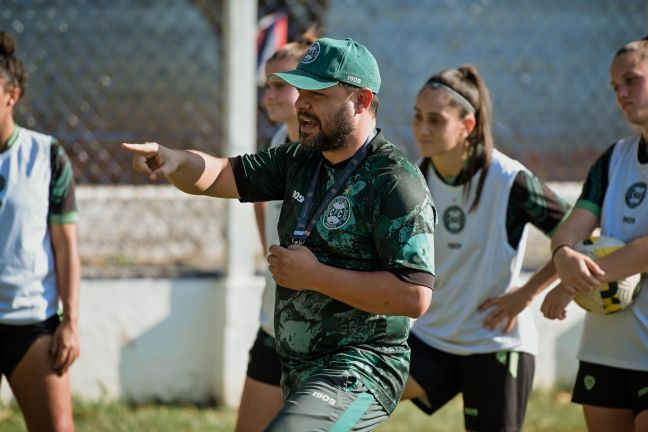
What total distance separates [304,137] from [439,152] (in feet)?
4.21

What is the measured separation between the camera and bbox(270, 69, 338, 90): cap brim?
3367mm

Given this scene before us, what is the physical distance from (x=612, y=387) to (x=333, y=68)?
6.15ft

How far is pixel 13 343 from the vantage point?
4438mm

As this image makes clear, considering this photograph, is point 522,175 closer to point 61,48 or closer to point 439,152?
point 439,152

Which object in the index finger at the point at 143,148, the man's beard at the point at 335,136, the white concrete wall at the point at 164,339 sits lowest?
the white concrete wall at the point at 164,339

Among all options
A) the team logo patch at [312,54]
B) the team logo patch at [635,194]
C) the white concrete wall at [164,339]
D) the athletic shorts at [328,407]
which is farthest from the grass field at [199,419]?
the team logo patch at [312,54]

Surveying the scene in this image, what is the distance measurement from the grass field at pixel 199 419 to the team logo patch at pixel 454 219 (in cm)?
194

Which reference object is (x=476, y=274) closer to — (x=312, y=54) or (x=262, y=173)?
(x=262, y=173)

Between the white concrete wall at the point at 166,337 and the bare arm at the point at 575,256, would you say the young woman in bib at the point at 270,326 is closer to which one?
the bare arm at the point at 575,256

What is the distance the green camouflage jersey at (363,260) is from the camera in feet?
10.8

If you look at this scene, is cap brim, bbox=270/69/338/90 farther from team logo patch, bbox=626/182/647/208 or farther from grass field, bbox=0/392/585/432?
grass field, bbox=0/392/585/432

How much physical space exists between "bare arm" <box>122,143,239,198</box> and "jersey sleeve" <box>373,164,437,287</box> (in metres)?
0.62

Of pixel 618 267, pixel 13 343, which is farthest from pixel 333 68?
pixel 13 343

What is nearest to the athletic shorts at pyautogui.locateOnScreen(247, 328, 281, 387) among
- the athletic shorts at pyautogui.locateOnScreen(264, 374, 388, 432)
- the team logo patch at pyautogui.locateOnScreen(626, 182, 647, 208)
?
the athletic shorts at pyautogui.locateOnScreen(264, 374, 388, 432)
